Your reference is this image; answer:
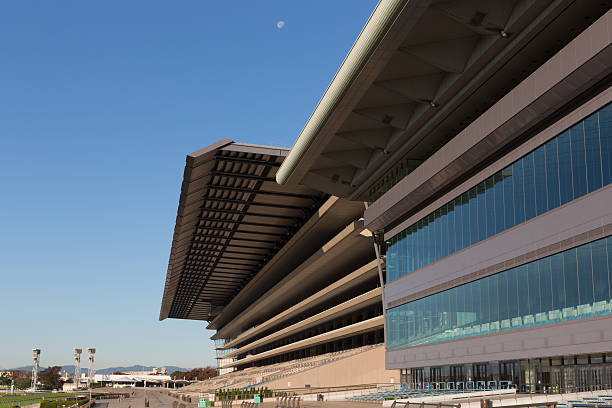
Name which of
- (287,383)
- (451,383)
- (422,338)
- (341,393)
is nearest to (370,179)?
(422,338)

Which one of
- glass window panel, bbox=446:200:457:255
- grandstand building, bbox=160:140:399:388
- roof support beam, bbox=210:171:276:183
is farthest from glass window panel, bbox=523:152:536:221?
roof support beam, bbox=210:171:276:183

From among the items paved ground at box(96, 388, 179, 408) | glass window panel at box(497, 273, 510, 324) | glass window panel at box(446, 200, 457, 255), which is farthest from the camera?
paved ground at box(96, 388, 179, 408)

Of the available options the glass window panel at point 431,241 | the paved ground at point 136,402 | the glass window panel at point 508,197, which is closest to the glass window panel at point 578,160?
the glass window panel at point 508,197

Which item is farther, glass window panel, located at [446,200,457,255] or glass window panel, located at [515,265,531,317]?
glass window panel, located at [446,200,457,255]

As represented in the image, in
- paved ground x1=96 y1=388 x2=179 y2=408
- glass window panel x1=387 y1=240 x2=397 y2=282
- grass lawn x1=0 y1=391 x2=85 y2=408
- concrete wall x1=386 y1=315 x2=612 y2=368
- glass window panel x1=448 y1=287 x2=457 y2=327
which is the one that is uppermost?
glass window panel x1=387 y1=240 x2=397 y2=282

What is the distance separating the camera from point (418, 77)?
32.1m

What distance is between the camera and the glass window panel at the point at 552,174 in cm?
2512

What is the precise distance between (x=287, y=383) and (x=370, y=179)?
2739 cm

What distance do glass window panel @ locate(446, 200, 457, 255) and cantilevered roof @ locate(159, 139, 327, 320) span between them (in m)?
20.1

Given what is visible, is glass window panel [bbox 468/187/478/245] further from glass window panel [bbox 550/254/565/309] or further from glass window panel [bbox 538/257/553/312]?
glass window panel [bbox 550/254/565/309]

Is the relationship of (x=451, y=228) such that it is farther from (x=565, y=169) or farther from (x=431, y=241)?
(x=565, y=169)

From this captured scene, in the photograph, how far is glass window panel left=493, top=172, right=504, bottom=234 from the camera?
28.9m

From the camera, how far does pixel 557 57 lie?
2381 cm

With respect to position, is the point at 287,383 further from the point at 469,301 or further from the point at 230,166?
the point at 469,301
